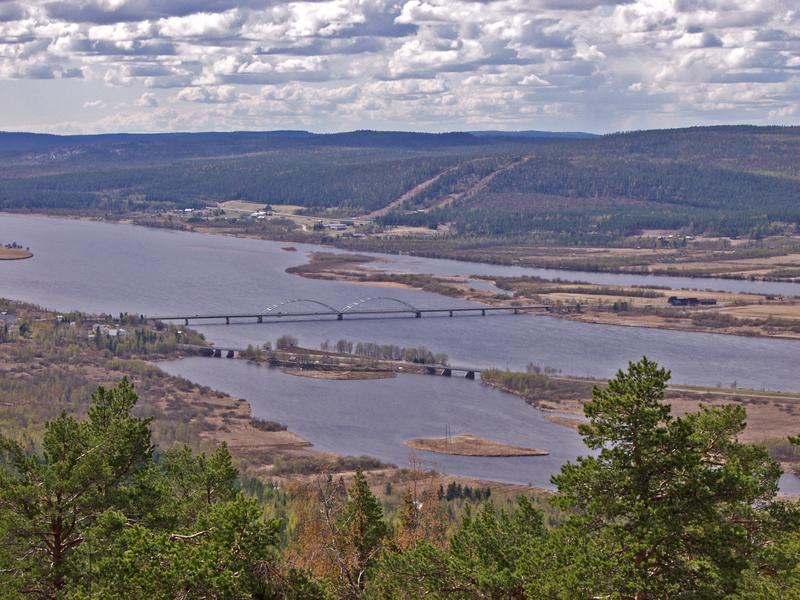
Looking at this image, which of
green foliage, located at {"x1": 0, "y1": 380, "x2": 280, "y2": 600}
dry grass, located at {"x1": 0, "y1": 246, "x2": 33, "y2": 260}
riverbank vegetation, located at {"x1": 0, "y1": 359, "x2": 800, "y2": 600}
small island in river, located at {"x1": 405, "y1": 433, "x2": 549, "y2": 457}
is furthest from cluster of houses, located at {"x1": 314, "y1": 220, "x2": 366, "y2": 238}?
riverbank vegetation, located at {"x1": 0, "y1": 359, "x2": 800, "y2": 600}

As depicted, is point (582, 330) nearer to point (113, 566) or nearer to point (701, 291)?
point (701, 291)

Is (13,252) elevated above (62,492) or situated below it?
below

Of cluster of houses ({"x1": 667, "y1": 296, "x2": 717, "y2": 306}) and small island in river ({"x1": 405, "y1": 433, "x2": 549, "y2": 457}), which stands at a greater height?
cluster of houses ({"x1": 667, "y1": 296, "x2": 717, "y2": 306})

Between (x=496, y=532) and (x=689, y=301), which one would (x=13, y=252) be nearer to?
(x=689, y=301)

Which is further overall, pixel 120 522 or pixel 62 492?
pixel 62 492

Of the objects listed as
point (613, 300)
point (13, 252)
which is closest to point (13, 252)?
point (13, 252)

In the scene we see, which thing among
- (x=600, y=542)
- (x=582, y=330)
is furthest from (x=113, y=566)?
(x=582, y=330)

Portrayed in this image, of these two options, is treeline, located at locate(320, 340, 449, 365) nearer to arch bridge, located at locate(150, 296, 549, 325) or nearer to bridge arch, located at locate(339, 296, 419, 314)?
arch bridge, located at locate(150, 296, 549, 325)

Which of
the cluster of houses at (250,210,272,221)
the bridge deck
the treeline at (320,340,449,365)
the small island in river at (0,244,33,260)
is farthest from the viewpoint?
the cluster of houses at (250,210,272,221)
